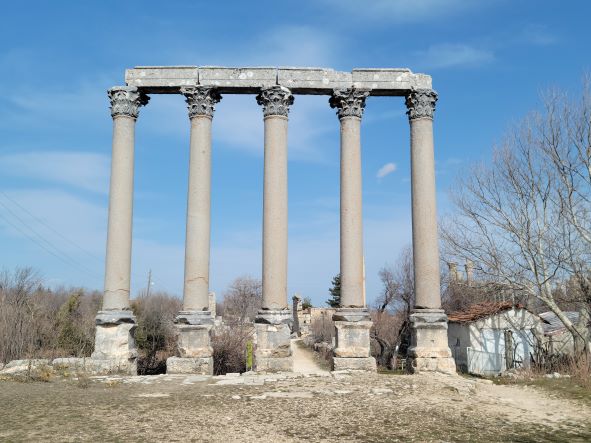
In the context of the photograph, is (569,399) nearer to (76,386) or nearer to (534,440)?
(534,440)

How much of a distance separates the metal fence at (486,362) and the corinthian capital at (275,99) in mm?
15298

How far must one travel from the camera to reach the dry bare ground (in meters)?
8.24

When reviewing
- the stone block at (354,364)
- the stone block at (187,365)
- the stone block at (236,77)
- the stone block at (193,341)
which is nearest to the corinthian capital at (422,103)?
the stone block at (236,77)

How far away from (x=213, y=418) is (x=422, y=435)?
3683mm

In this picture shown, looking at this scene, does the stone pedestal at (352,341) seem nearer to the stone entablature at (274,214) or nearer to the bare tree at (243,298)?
the stone entablature at (274,214)

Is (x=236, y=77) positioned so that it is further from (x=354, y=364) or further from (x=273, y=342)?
(x=354, y=364)

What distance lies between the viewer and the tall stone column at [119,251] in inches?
622

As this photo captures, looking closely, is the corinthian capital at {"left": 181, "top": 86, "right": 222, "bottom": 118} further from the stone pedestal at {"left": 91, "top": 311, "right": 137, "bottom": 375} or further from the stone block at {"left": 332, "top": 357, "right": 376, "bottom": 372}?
the stone block at {"left": 332, "top": 357, "right": 376, "bottom": 372}

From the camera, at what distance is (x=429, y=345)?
1584 cm

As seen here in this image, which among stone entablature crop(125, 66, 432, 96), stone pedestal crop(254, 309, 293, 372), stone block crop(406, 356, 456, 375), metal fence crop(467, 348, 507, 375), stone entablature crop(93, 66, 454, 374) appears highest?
stone entablature crop(125, 66, 432, 96)

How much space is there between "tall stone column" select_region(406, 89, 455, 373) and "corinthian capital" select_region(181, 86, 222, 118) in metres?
6.76

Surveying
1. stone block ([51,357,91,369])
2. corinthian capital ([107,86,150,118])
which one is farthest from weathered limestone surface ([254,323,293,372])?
corinthian capital ([107,86,150,118])

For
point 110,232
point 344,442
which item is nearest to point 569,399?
point 344,442

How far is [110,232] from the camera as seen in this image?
1666cm
